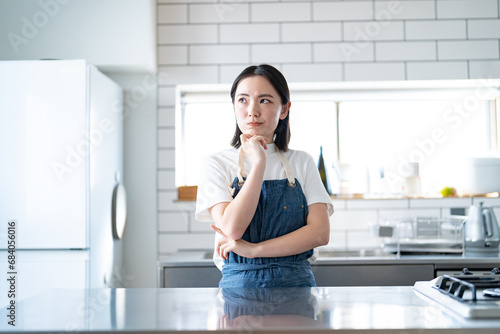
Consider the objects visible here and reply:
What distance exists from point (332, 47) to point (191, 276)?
139 centimetres

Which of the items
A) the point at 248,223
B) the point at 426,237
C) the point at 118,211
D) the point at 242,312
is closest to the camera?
the point at 242,312

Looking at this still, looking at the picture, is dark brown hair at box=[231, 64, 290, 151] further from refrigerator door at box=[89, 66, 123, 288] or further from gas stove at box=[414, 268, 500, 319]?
refrigerator door at box=[89, 66, 123, 288]

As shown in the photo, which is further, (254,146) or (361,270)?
(361,270)

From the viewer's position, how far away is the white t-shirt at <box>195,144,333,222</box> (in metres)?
1.45

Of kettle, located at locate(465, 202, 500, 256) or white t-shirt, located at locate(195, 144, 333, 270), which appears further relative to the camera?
kettle, located at locate(465, 202, 500, 256)

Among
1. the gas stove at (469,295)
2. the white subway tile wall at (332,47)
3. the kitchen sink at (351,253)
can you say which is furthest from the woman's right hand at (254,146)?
the white subway tile wall at (332,47)

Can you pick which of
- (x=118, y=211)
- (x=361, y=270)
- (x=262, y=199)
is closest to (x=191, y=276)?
(x=118, y=211)

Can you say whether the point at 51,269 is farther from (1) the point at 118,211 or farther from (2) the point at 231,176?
(2) the point at 231,176

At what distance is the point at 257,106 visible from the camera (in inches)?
57.4

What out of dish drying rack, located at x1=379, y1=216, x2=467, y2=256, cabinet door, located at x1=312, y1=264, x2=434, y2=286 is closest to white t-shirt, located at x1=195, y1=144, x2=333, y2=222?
cabinet door, located at x1=312, y1=264, x2=434, y2=286

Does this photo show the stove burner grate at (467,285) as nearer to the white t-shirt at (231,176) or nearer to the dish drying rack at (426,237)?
the white t-shirt at (231,176)

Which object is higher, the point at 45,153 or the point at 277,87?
the point at 277,87

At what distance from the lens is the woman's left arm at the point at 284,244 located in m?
1.37

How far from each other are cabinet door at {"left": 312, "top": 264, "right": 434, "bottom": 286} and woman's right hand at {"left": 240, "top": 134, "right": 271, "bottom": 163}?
935 millimetres
